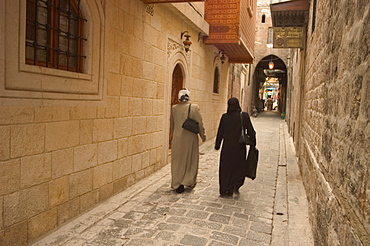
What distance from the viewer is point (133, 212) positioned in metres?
4.38

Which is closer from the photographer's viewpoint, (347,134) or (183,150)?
(347,134)

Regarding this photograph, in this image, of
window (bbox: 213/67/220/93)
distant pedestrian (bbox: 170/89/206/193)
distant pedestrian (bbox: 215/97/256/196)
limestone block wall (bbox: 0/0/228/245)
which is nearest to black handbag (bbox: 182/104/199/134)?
distant pedestrian (bbox: 170/89/206/193)

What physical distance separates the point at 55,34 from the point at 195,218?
2.92 meters

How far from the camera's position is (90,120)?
168 inches

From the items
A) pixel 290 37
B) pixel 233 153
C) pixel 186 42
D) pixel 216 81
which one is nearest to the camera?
pixel 233 153

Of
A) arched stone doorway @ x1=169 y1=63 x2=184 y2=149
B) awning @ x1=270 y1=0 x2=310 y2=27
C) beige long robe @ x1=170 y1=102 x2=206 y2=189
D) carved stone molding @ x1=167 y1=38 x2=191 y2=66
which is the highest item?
awning @ x1=270 y1=0 x2=310 y2=27

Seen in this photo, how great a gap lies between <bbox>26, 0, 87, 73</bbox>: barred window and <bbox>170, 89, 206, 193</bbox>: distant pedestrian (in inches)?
73.9

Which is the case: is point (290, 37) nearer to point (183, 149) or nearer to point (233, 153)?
point (233, 153)

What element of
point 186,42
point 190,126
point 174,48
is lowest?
point 190,126

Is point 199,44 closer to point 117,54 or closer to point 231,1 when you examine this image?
point 231,1

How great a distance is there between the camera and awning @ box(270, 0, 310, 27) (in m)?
7.62

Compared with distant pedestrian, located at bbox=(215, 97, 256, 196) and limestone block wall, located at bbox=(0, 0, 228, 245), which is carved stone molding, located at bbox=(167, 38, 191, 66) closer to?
limestone block wall, located at bbox=(0, 0, 228, 245)

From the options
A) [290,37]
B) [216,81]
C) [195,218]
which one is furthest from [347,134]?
[216,81]

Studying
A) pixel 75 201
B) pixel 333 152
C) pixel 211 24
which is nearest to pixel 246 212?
pixel 333 152
